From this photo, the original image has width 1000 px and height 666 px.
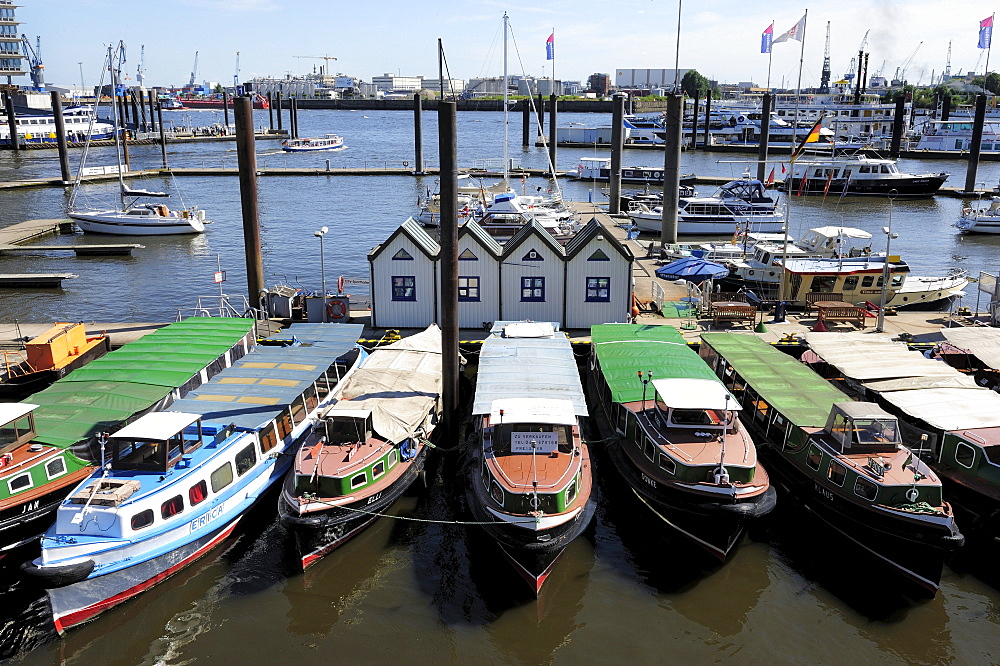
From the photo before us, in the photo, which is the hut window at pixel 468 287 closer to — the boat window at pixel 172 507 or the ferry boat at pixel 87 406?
the ferry boat at pixel 87 406

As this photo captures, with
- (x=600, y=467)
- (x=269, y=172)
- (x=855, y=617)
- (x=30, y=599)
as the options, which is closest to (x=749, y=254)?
(x=600, y=467)

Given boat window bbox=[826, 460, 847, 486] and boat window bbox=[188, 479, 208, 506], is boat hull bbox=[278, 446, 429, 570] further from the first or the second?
boat window bbox=[826, 460, 847, 486]

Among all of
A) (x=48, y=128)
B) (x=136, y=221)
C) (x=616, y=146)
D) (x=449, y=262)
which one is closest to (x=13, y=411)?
(x=449, y=262)

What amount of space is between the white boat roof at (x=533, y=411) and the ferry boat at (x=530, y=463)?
0.02 meters

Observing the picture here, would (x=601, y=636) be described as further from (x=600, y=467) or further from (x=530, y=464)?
(x=600, y=467)

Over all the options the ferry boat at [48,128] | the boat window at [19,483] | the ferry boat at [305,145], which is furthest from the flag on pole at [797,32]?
the ferry boat at [48,128]

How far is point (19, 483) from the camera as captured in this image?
59.7 feet

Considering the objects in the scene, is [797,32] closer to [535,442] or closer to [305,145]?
[535,442]

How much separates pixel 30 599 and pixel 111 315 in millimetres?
27352

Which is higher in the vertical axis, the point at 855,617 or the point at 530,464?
the point at 530,464

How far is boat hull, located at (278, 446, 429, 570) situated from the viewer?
59.9ft

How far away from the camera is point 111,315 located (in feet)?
138

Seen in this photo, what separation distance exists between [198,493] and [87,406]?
525 cm

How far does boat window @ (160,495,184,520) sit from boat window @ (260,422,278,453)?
3080mm
